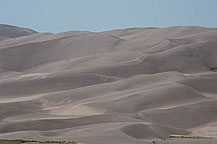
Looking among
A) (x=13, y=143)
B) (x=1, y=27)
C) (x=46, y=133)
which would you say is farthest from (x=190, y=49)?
(x=1, y=27)

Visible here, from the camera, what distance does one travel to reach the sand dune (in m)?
23.1

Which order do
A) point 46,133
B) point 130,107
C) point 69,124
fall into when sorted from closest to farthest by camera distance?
1. point 46,133
2. point 69,124
3. point 130,107

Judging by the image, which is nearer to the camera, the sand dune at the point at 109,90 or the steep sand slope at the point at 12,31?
the sand dune at the point at 109,90

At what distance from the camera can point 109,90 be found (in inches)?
1467

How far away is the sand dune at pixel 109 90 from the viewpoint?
75.8ft

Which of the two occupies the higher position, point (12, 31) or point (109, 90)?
point (12, 31)

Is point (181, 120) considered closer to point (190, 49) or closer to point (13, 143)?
point (13, 143)

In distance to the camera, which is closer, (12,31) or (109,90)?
(109,90)

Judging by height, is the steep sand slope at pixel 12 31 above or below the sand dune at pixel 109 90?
above

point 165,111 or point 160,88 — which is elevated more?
point 160,88

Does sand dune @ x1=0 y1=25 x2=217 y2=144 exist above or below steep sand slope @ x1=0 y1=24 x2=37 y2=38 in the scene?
below

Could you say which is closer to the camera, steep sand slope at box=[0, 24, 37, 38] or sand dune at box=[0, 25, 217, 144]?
sand dune at box=[0, 25, 217, 144]

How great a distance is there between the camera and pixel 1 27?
132 meters

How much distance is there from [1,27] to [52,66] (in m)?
82.0
